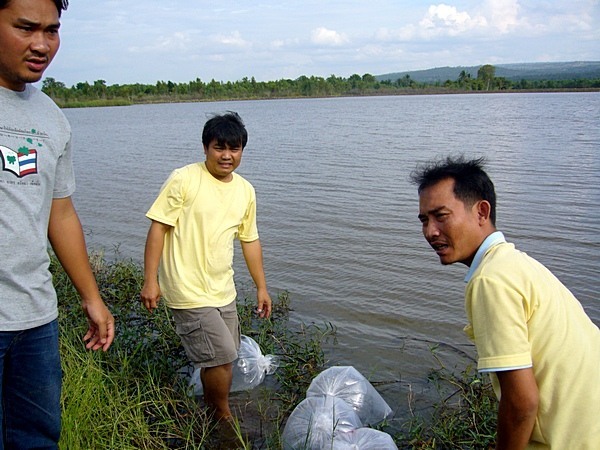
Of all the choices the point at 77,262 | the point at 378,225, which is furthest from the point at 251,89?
the point at 77,262

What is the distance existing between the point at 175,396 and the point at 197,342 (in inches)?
23.0

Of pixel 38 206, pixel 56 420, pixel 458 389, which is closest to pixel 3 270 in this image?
pixel 38 206

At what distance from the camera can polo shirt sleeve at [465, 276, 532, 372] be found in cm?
180

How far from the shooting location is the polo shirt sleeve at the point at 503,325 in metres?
1.80

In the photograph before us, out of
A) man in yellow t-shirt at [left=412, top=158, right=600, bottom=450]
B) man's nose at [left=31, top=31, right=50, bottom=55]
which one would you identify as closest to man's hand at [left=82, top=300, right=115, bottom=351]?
man's nose at [left=31, top=31, right=50, bottom=55]

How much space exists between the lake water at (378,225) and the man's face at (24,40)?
8.78 ft

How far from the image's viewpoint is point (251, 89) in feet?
285

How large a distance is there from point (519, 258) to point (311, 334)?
3579 mm

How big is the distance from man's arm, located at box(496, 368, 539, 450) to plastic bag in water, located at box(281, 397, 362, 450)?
1.32 m

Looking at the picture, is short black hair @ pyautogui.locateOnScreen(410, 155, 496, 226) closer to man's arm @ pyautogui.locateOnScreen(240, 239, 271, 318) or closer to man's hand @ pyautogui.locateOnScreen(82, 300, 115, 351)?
man's hand @ pyautogui.locateOnScreen(82, 300, 115, 351)

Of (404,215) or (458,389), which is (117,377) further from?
(404,215)

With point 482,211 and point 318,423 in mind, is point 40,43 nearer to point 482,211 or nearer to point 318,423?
point 482,211

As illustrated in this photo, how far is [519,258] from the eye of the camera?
188cm

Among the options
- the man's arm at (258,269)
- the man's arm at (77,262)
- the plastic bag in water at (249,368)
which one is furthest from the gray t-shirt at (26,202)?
the plastic bag in water at (249,368)
